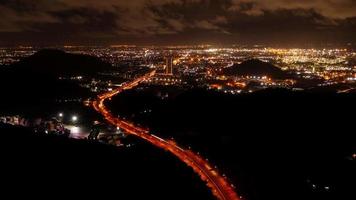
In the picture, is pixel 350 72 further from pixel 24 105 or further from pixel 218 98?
pixel 24 105

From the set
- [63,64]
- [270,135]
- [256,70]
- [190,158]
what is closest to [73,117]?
[190,158]

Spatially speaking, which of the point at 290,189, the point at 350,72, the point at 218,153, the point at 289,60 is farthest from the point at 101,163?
the point at 289,60

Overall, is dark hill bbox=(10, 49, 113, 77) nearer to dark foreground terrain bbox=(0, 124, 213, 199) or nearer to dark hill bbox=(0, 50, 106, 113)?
dark hill bbox=(0, 50, 106, 113)

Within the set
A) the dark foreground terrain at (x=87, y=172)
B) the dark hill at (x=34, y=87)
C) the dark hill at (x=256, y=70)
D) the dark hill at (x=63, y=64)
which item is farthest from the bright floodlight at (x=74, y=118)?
the dark hill at (x=256, y=70)

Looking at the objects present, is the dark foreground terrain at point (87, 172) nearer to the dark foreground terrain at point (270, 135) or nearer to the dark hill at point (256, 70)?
the dark foreground terrain at point (270, 135)

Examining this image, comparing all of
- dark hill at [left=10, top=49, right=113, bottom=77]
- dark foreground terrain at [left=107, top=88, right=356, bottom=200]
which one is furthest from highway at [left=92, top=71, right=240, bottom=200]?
dark hill at [left=10, top=49, right=113, bottom=77]

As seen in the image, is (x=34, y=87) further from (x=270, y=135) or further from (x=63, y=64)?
(x=270, y=135)
